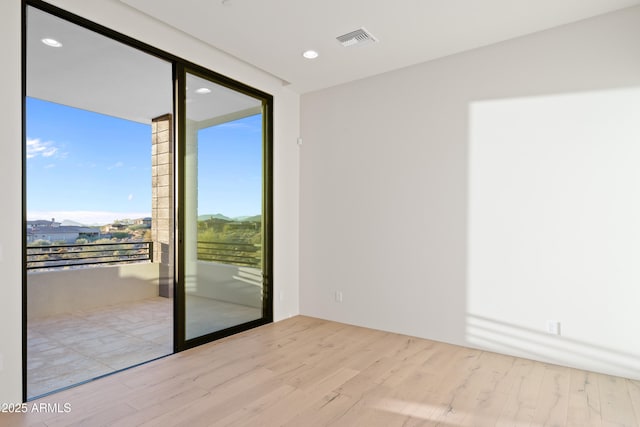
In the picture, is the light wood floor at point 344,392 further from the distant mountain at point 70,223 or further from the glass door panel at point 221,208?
the distant mountain at point 70,223

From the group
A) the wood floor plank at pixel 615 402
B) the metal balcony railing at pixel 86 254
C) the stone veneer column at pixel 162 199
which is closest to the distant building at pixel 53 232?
the metal balcony railing at pixel 86 254

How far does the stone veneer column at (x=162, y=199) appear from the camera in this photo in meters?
6.09

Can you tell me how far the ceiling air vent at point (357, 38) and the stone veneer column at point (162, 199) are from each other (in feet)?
12.4

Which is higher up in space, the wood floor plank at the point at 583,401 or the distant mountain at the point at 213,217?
the distant mountain at the point at 213,217

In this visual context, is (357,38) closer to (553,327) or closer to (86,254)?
(553,327)

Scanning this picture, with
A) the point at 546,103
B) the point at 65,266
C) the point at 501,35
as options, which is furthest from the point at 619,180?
the point at 65,266

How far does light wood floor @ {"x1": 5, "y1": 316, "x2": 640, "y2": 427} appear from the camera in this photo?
88.3 inches

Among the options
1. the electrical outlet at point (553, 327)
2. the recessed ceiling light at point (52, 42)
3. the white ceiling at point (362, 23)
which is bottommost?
the electrical outlet at point (553, 327)

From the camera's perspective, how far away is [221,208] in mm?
3887

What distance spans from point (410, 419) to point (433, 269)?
179 cm

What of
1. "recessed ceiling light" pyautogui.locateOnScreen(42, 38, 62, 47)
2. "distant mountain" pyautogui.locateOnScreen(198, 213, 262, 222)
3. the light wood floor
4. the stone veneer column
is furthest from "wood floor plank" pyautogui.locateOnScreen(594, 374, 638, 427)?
the stone veneer column

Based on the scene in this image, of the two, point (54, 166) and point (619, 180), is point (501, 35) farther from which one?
point (54, 166)

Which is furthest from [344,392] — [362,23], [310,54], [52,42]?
[52,42]

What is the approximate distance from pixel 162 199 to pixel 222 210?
2932 millimetres
